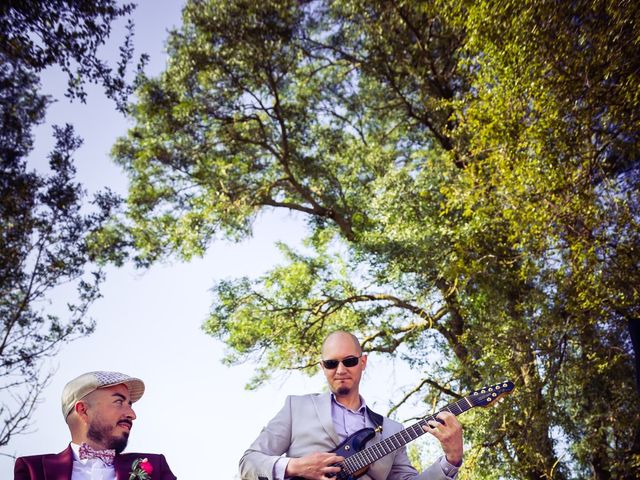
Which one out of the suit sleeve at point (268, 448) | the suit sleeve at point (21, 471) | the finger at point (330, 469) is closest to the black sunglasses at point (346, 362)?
the suit sleeve at point (268, 448)

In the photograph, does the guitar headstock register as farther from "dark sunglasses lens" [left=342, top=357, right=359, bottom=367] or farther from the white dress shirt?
the white dress shirt

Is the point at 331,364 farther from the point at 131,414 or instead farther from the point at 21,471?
the point at 21,471

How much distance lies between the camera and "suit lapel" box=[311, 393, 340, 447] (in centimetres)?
347

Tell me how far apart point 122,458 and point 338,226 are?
11288 millimetres

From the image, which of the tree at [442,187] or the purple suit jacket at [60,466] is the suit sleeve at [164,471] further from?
the tree at [442,187]

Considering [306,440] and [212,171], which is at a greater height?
[212,171]

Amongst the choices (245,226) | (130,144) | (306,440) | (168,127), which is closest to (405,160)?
(245,226)

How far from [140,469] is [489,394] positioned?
1.88 m

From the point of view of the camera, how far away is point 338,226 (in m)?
13.9

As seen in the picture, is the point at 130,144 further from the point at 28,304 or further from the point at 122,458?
the point at 122,458

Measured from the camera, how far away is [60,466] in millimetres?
2648

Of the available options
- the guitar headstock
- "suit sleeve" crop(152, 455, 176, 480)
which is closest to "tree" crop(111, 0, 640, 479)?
the guitar headstock

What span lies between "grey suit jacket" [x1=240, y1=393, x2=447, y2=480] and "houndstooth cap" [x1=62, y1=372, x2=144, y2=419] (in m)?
0.89

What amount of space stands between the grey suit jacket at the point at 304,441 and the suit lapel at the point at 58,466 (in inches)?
39.7
